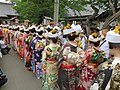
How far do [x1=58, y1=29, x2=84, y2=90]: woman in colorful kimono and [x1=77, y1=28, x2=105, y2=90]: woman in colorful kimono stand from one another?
0.57 feet

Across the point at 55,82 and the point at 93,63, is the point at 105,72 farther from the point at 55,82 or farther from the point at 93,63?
the point at 55,82

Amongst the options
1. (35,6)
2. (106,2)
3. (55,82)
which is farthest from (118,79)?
(35,6)

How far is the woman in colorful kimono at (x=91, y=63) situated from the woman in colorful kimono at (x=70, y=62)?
0.57 feet

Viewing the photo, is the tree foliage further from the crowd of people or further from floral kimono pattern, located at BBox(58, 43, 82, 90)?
floral kimono pattern, located at BBox(58, 43, 82, 90)

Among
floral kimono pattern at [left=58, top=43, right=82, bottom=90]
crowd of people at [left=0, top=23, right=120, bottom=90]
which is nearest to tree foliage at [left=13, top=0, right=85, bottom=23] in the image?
crowd of people at [left=0, top=23, right=120, bottom=90]

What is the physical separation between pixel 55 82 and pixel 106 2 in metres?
10.9

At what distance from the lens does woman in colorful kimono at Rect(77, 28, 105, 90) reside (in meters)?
4.51

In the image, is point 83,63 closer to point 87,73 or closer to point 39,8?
point 87,73

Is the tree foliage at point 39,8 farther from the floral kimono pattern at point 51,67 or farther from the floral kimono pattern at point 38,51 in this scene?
the floral kimono pattern at point 51,67

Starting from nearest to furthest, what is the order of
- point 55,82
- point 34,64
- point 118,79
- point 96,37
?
point 118,79, point 96,37, point 55,82, point 34,64

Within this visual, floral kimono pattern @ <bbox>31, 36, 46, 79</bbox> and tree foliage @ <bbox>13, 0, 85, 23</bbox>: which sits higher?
tree foliage @ <bbox>13, 0, 85, 23</bbox>

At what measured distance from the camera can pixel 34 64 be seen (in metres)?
8.30

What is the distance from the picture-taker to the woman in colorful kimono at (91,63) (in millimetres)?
4508

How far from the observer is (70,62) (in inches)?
177
